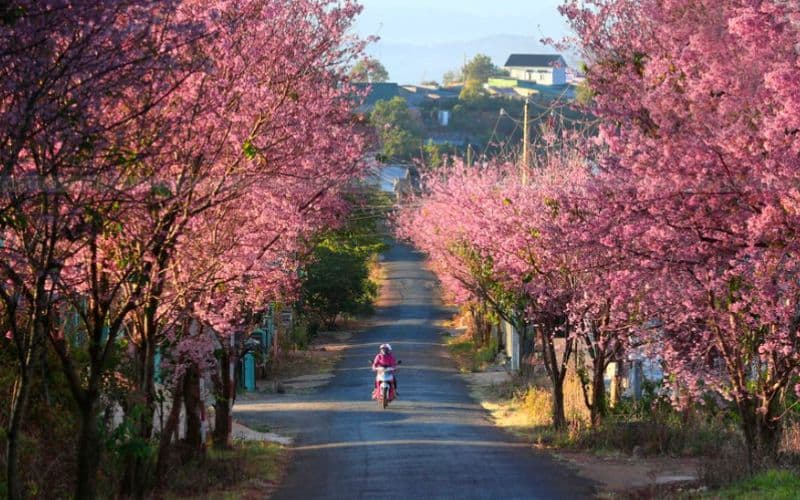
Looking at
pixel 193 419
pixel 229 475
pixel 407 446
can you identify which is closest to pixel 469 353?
pixel 407 446

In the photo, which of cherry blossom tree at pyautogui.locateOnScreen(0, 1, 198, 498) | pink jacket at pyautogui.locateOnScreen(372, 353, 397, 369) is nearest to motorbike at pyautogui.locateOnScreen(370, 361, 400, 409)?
pink jacket at pyautogui.locateOnScreen(372, 353, 397, 369)

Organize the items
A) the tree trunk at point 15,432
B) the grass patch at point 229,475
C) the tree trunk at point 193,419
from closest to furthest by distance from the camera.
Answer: the tree trunk at point 15,432, the grass patch at point 229,475, the tree trunk at point 193,419

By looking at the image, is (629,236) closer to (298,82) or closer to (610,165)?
(610,165)

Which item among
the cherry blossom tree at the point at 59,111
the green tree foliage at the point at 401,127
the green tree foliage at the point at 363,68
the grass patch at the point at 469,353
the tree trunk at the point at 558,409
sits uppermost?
the green tree foliage at the point at 401,127

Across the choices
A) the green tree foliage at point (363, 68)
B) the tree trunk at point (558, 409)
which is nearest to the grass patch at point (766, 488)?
the green tree foliage at point (363, 68)

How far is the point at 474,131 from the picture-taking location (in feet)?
465

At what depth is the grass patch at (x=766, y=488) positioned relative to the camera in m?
13.9

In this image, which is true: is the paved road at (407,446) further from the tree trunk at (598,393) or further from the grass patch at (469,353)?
the tree trunk at (598,393)

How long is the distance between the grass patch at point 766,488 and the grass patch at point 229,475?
21.3 feet

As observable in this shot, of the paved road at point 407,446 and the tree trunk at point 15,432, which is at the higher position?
the tree trunk at point 15,432

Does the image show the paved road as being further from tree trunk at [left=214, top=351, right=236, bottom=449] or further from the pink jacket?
tree trunk at [left=214, top=351, right=236, bottom=449]

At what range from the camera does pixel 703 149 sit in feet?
41.1

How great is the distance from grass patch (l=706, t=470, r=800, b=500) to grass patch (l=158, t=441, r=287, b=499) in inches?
255

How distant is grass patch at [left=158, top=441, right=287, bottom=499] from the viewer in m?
17.7
